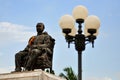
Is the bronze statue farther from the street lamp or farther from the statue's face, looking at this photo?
the street lamp

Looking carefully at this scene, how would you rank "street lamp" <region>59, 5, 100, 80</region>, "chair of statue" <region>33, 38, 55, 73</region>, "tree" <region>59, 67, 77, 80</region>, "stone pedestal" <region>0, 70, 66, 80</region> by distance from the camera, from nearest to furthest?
1. "stone pedestal" <region>0, 70, 66, 80</region>
2. "chair of statue" <region>33, 38, 55, 73</region>
3. "street lamp" <region>59, 5, 100, 80</region>
4. "tree" <region>59, 67, 77, 80</region>

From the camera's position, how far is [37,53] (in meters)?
13.8

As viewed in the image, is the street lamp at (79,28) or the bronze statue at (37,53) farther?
the street lamp at (79,28)

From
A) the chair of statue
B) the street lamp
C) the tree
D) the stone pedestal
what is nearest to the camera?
the stone pedestal

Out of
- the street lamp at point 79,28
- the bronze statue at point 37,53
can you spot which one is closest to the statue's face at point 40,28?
the bronze statue at point 37,53

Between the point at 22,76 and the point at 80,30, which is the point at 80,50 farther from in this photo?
the point at 22,76

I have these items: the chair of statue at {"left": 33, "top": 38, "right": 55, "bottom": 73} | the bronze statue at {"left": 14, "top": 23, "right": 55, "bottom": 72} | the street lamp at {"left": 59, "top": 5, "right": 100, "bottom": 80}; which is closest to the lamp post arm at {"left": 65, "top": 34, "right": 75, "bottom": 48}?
the street lamp at {"left": 59, "top": 5, "right": 100, "bottom": 80}

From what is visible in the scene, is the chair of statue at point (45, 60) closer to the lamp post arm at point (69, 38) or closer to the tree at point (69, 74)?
the lamp post arm at point (69, 38)

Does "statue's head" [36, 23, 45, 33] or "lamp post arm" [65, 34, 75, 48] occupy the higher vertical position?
"statue's head" [36, 23, 45, 33]

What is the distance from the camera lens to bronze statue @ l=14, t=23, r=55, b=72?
1373 centimetres

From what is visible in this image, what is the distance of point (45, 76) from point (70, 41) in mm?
1775

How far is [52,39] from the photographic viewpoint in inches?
563

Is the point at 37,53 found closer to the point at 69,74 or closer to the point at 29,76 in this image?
the point at 29,76

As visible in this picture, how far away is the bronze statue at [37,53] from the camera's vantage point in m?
13.7
